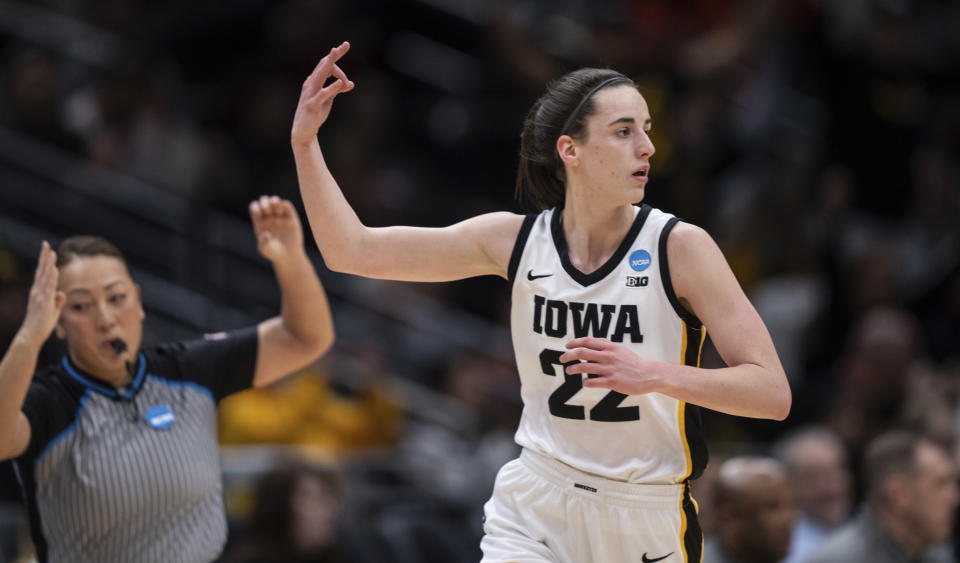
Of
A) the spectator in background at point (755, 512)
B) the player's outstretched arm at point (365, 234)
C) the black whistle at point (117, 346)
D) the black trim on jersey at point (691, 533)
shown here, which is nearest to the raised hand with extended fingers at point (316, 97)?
the player's outstretched arm at point (365, 234)

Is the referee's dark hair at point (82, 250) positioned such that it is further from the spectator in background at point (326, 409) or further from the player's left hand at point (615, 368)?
the spectator in background at point (326, 409)

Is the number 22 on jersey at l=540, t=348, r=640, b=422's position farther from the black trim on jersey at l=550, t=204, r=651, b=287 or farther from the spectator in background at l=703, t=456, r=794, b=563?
the spectator in background at l=703, t=456, r=794, b=563

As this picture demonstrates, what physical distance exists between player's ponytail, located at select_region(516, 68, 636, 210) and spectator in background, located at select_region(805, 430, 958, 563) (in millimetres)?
2563

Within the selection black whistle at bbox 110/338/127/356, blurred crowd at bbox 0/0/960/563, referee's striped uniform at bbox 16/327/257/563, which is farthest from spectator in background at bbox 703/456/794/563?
black whistle at bbox 110/338/127/356

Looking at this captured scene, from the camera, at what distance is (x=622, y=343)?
3830 millimetres

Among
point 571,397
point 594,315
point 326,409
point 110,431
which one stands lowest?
point 326,409

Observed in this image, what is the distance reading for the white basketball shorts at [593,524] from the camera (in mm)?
3844

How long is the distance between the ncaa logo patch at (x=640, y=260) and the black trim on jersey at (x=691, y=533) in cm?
71

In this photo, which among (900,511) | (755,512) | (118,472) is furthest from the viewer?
(900,511)

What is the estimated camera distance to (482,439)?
28.9 feet

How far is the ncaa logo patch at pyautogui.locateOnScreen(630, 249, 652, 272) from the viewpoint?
3869mm

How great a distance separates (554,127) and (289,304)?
4.56 feet

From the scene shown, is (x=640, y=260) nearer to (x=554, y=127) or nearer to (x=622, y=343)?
(x=622, y=343)

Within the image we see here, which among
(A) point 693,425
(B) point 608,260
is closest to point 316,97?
(B) point 608,260
